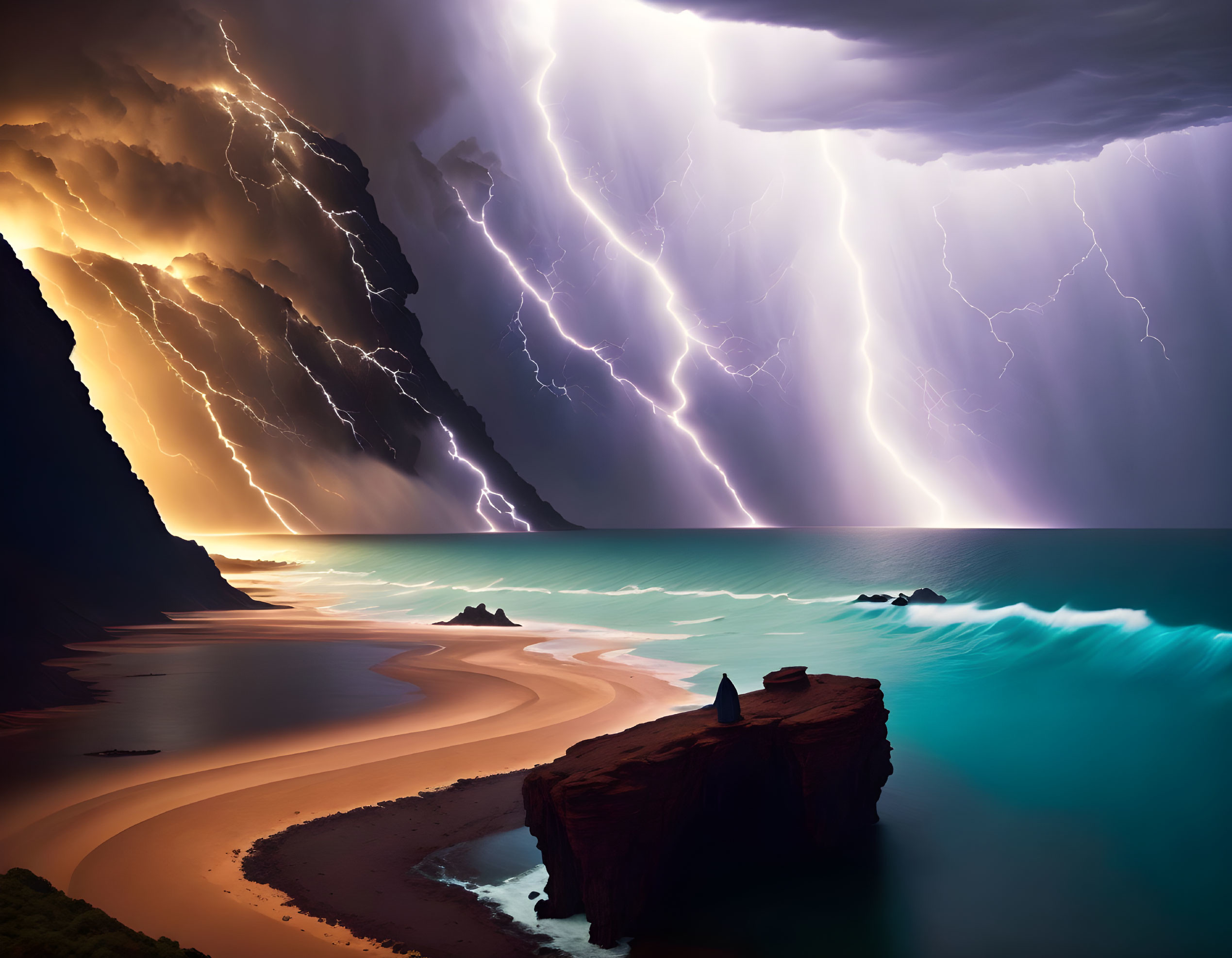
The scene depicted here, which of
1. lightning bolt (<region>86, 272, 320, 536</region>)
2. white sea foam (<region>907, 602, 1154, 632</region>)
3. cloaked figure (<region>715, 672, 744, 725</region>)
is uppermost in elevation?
lightning bolt (<region>86, 272, 320, 536</region>)

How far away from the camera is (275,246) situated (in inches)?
2302

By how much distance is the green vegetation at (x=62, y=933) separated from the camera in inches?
131

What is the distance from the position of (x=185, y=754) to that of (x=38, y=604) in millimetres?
8001

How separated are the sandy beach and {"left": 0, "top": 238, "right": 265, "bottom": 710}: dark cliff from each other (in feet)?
10.3

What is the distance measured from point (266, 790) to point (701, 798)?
4.10 metres

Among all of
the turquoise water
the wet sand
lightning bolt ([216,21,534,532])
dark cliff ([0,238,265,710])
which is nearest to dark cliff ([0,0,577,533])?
lightning bolt ([216,21,534,532])

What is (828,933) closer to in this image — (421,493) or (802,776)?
(802,776)

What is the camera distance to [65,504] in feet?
60.3

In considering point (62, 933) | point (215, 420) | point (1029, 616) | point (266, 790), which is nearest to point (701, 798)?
point (62, 933)

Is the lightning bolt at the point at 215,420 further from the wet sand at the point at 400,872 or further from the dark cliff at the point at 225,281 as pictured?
the wet sand at the point at 400,872

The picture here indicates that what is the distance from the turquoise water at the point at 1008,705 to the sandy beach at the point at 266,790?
263 cm

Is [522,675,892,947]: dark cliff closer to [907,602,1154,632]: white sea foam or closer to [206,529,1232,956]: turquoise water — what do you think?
[206,529,1232,956]: turquoise water

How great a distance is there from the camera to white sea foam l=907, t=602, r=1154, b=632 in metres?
17.8

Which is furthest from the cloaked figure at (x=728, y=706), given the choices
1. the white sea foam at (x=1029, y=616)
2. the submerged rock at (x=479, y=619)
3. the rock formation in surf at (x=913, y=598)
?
the rock formation in surf at (x=913, y=598)
